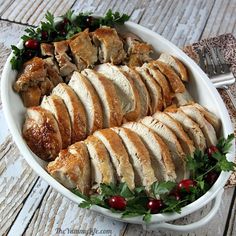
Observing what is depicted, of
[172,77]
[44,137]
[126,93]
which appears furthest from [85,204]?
[172,77]

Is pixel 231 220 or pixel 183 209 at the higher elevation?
pixel 183 209

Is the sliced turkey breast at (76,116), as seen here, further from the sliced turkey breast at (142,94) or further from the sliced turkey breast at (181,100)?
the sliced turkey breast at (181,100)

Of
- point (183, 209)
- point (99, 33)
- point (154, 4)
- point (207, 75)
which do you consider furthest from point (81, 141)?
point (154, 4)

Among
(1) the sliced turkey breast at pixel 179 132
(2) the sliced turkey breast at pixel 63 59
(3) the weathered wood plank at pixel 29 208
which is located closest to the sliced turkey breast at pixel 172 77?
(1) the sliced turkey breast at pixel 179 132

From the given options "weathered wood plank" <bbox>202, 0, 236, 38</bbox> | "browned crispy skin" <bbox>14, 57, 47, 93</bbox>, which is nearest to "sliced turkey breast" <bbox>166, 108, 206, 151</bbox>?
"browned crispy skin" <bbox>14, 57, 47, 93</bbox>

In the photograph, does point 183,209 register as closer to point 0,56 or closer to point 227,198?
point 227,198
